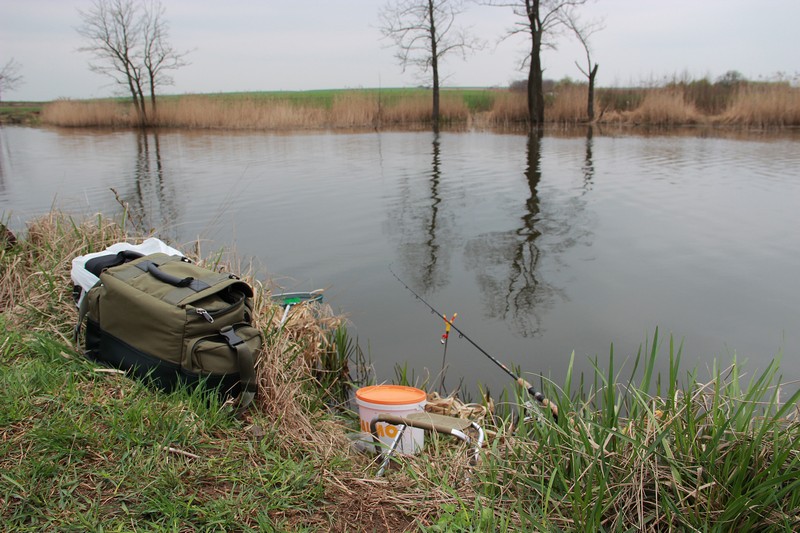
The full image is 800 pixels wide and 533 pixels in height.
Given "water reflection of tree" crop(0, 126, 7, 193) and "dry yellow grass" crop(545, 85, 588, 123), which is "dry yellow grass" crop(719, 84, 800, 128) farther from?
"water reflection of tree" crop(0, 126, 7, 193)

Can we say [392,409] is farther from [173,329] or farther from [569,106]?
[569,106]

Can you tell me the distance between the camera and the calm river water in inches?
204

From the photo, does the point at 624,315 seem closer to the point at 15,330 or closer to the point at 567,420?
the point at 567,420

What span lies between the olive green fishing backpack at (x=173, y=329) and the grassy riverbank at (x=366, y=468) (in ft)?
0.42

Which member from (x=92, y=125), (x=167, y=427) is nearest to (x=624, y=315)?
(x=167, y=427)

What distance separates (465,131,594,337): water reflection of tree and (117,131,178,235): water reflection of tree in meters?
3.56

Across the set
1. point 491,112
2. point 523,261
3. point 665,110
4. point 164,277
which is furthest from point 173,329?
point 491,112

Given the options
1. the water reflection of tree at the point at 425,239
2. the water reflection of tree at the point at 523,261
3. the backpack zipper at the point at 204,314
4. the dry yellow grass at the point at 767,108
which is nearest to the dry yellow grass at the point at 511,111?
the dry yellow grass at the point at 767,108

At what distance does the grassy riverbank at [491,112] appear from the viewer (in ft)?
84.9

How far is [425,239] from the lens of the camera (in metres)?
8.41

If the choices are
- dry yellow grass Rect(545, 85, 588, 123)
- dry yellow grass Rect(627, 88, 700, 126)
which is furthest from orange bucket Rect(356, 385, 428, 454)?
dry yellow grass Rect(545, 85, 588, 123)

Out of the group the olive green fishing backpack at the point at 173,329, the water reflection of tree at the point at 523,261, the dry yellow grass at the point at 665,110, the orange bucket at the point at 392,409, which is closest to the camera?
the olive green fishing backpack at the point at 173,329

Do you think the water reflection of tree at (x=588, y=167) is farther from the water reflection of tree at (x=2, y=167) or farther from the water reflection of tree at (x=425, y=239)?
the water reflection of tree at (x=2, y=167)

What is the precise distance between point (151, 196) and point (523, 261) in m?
7.25
